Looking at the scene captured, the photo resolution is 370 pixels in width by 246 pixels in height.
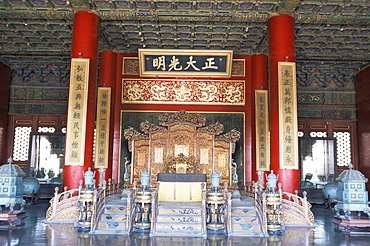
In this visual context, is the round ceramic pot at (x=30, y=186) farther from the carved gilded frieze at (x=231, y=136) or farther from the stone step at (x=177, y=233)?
the stone step at (x=177, y=233)

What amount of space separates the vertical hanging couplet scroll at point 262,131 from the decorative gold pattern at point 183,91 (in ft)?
1.74

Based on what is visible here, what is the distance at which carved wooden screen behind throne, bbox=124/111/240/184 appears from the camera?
953 centimetres

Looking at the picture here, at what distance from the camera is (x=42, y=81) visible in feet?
40.8

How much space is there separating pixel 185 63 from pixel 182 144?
2420 mm

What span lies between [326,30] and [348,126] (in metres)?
4.67

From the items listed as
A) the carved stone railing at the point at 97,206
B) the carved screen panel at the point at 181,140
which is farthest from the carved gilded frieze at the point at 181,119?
the carved stone railing at the point at 97,206

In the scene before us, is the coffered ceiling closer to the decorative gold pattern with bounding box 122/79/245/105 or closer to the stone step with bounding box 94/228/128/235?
the decorative gold pattern with bounding box 122/79/245/105

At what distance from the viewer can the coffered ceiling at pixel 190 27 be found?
7859 millimetres

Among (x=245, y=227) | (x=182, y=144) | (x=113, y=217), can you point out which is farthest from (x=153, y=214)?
(x=182, y=144)

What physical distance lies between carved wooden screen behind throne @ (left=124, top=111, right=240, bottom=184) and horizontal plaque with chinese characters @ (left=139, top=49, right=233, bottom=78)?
1.31 metres

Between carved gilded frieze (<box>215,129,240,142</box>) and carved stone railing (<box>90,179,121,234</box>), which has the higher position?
carved gilded frieze (<box>215,129,240,142</box>)

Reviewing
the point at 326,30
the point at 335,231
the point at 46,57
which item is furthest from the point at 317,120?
the point at 46,57

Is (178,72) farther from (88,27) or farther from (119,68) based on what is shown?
(88,27)

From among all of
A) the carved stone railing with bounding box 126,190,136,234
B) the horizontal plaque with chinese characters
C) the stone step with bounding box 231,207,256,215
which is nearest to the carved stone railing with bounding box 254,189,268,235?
the stone step with bounding box 231,207,256,215
